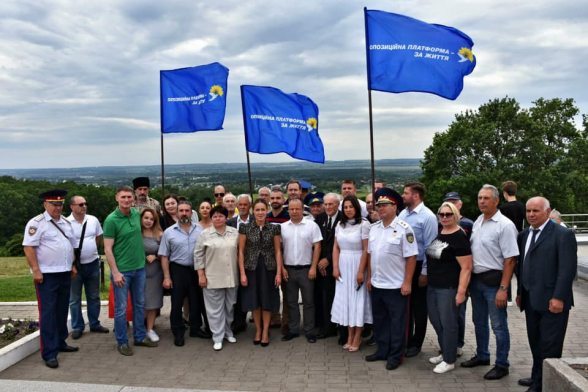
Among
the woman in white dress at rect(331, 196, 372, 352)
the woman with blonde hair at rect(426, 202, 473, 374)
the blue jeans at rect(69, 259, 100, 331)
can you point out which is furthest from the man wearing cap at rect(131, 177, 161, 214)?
the woman with blonde hair at rect(426, 202, 473, 374)

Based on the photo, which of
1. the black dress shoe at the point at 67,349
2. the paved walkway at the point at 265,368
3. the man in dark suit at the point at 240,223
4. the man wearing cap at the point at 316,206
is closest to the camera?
the paved walkway at the point at 265,368

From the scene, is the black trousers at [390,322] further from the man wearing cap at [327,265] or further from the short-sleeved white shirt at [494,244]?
the short-sleeved white shirt at [494,244]

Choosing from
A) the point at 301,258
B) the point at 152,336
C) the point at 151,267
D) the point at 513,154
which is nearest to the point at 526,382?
the point at 301,258

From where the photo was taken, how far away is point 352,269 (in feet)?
18.1

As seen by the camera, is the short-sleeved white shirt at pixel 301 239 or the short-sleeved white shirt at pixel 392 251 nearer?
the short-sleeved white shirt at pixel 392 251

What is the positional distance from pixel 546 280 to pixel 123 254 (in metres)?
4.63

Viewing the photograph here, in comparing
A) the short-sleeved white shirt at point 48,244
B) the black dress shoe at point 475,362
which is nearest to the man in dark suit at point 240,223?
the short-sleeved white shirt at point 48,244

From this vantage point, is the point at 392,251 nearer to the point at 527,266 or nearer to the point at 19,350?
the point at 527,266

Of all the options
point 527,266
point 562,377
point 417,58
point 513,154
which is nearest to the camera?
point 562,377

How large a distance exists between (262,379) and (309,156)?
5.05 metres

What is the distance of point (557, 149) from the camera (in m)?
36.5

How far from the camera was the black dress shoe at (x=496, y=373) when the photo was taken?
4691mm

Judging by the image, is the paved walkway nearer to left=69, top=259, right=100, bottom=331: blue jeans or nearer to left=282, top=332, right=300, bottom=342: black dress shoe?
left=282, top=332, right=300, bottom=342: black dress shoe

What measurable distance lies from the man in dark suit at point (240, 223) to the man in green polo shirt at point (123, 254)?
4.40 ft
